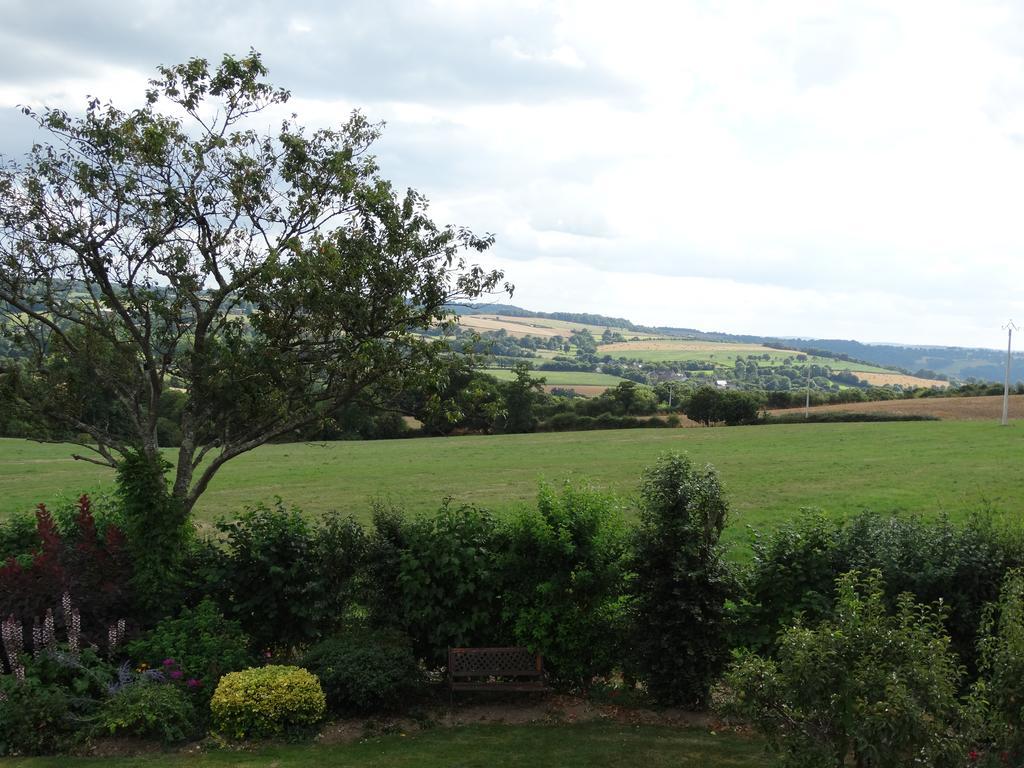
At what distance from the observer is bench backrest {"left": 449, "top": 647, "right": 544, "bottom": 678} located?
10.9 metres

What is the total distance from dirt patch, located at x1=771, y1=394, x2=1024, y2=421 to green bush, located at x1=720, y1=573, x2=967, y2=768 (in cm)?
6751

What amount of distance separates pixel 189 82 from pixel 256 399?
15.6 feet

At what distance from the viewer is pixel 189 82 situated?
1191 cm

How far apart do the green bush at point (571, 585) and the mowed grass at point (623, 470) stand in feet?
30.4

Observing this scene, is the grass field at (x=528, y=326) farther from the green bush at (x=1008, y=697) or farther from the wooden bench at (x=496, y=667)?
the green bush at (x=1008, y=697)

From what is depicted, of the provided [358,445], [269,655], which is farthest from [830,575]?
[358,445]

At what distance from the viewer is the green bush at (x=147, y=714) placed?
944cm

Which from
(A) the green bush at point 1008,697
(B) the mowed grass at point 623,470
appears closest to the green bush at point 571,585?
(A) the green bush at point 1008,697

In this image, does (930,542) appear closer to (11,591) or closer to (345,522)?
(345,522)

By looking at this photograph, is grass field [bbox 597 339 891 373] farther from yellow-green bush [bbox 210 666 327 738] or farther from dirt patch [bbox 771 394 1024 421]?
yellow-green bush [bbox 210 666 327 738]

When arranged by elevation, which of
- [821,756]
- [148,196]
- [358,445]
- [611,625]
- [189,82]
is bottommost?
[358,445]

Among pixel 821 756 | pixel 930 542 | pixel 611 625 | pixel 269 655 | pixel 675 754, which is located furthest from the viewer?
pixel 269 655

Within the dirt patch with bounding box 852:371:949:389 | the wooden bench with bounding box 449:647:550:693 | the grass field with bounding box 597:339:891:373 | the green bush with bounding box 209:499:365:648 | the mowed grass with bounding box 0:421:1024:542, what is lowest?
the mowed grass with bounding box 0:421:1024:542

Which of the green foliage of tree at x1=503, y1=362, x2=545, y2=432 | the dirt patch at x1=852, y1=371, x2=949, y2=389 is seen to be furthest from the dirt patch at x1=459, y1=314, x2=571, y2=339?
the green foliage of tree at x1=503, y1=362, x2=545, y2=432
